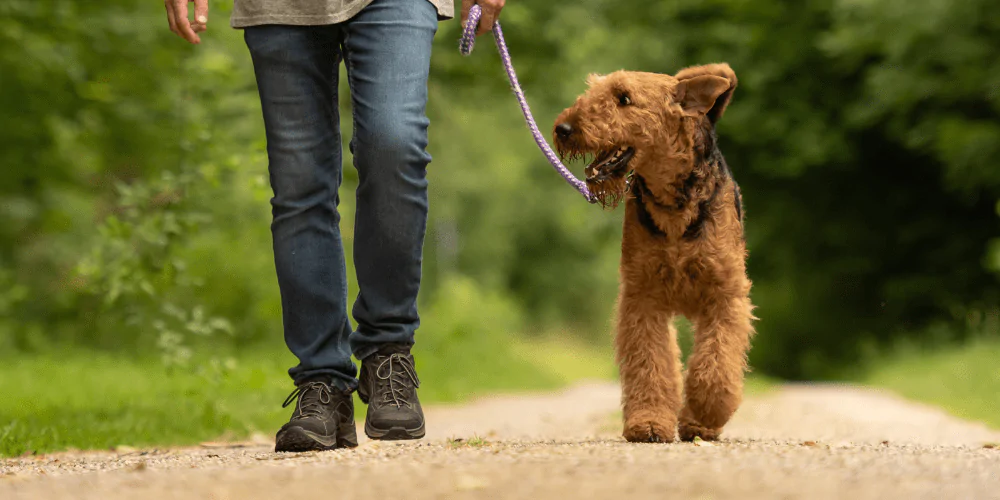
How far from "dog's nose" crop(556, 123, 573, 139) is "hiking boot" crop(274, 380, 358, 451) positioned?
3.79 ft

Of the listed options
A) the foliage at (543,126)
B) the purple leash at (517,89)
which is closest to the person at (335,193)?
the purple leash at (517,89)

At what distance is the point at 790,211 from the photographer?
15367mm

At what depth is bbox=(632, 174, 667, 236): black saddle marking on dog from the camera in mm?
3889

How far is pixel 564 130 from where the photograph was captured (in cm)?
377

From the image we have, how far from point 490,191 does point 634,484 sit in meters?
27.4

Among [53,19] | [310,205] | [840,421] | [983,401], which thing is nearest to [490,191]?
[53,19]

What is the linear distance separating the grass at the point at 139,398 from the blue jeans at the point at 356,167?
1.64 m

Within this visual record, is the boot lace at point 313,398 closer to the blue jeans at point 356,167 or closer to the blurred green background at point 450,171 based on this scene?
the blue jeans at point 356,167

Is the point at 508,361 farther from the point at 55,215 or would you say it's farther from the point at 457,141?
the point at 55,215

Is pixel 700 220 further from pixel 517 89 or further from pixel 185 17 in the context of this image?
pixel 185 17

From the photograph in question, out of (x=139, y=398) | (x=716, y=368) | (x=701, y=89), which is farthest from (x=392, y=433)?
(x=139, y=398)

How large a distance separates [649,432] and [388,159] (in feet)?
4.30

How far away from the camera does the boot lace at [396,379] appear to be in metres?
3.40

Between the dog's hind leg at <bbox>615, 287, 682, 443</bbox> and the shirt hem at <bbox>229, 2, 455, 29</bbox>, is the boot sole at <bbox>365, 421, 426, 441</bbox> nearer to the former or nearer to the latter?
the dog's hind leg at <bbox>615, 287, 682, 443</bbox>
